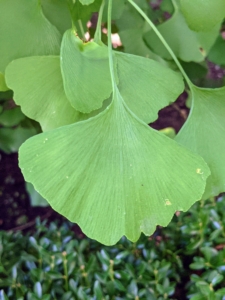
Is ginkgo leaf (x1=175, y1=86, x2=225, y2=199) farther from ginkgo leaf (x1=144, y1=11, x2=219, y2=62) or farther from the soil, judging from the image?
the soil

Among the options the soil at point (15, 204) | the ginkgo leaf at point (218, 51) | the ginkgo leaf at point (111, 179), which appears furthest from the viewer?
the soil at point (15, 204)

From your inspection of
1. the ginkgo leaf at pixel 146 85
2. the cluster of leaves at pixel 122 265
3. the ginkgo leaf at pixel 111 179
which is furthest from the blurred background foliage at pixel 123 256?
the ginkgo leaf at pixel 111 179

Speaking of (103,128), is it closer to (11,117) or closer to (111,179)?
(111,179)

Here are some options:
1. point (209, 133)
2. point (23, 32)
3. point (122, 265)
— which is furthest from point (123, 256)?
point (23, 32)

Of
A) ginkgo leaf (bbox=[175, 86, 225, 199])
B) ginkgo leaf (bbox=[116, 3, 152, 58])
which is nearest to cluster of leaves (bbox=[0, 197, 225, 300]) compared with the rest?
ginkgo leaf (bbox=[175, 86, 225, 199])

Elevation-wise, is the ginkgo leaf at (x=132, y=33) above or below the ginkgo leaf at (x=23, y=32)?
below

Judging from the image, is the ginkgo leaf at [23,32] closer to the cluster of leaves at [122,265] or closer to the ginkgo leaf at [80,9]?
the ginkgo leaf at [80,9]
